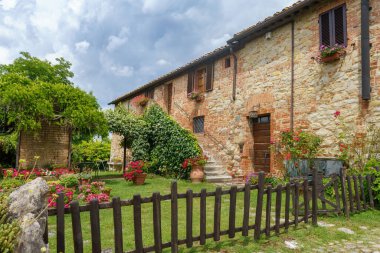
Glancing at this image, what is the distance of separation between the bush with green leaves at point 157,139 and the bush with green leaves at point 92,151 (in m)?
7.83

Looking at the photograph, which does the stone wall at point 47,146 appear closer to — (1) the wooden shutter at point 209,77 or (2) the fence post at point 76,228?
(1) the wooden shutter at point 209,77

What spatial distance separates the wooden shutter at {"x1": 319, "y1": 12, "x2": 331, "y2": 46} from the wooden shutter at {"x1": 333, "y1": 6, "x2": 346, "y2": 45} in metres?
0.19

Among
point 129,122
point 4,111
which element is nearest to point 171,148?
point 129,122

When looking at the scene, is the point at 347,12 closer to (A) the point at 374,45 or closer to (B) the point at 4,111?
(A) the point at 374,45

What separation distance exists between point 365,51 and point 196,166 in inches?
242

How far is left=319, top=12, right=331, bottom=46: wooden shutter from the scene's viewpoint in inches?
301

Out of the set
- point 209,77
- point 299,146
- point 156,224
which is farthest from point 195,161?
point 156,224

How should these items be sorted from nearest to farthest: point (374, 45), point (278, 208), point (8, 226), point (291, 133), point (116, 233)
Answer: point (8, 226)
point (116, 233)
point (278, 208)
point (374, 45)
point (291, 133)

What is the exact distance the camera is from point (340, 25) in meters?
7.38

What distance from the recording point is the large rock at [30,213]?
2.17m

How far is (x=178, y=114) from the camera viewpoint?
14.1m

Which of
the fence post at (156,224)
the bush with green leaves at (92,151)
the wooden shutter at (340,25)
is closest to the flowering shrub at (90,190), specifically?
the fence post at (156,224)

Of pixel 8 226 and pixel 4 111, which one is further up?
pixel 4 111

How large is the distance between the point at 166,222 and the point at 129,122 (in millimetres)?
8436
